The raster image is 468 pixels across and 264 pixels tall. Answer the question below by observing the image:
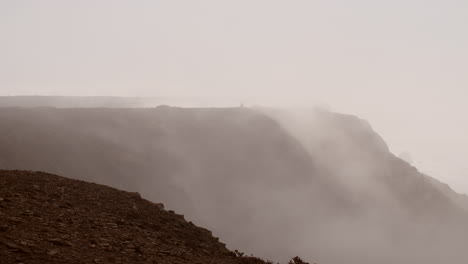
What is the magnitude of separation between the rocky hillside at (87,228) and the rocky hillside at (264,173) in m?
41.7

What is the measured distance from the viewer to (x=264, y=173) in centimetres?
10225

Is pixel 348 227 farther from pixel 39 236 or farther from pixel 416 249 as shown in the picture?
pixel 39 236

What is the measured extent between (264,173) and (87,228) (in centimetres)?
9220

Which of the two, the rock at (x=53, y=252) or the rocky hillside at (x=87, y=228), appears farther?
the rocky hillside at (x=87, y=228)

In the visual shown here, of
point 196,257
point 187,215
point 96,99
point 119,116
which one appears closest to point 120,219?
point 196,257

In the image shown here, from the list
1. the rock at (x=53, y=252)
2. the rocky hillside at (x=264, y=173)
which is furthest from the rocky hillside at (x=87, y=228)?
the rocky hillside at (x=264, y=173)

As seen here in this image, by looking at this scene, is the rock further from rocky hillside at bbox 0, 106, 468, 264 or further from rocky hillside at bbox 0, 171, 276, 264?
rocky hillside at bbox 0, 106, 468, 264

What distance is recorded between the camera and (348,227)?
108562 millimetres

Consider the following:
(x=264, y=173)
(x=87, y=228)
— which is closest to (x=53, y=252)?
(x=87, y=228)

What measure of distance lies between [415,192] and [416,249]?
1631cm

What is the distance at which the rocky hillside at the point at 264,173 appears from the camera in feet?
230

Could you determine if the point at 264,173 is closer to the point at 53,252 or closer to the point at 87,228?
the point at 87,228

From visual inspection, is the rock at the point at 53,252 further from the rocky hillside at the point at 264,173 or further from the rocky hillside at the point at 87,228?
the rocky hillside at the point at 264,173

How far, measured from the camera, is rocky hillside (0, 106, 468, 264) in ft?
230
